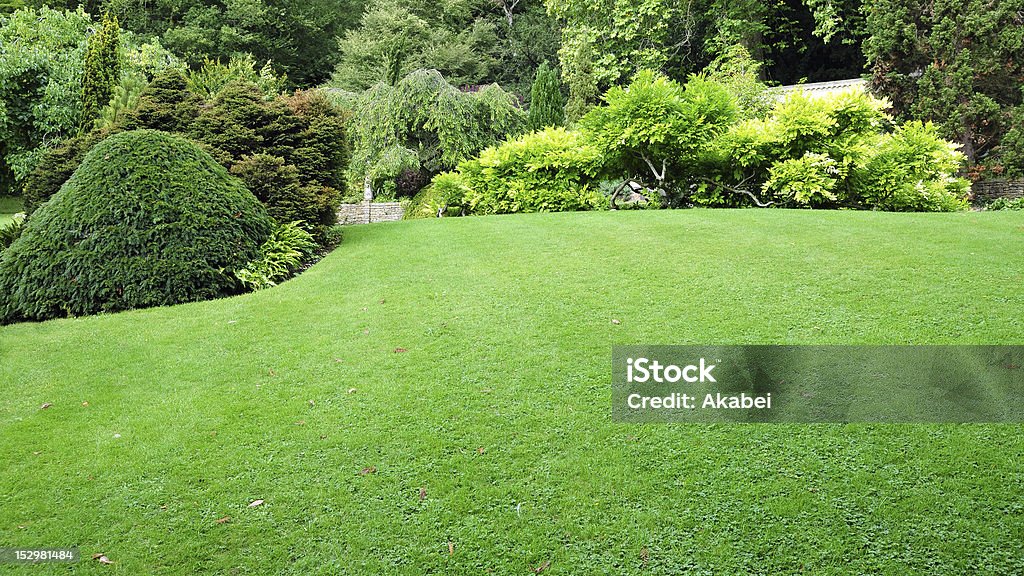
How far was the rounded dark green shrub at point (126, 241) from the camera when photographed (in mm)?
5516

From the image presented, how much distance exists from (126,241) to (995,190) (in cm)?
1579

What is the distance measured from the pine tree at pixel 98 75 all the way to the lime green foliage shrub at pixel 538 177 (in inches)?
257

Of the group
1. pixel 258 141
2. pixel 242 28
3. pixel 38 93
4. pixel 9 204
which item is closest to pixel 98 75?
pixel 258 141

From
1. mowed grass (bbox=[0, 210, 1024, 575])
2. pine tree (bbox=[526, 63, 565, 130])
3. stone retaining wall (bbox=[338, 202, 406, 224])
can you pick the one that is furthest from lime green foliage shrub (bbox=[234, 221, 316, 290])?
pine tree (bbox=[526, 63, 565, 130])

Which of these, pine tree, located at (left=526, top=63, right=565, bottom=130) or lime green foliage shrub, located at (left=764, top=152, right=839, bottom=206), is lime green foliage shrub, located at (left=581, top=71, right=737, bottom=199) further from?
pine tree, located at (left=526, top=63, right=565, bottom=130)

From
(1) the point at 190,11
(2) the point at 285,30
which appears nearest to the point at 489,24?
(2) the point at 285,30

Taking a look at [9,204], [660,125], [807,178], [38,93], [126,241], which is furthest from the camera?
[9,204]

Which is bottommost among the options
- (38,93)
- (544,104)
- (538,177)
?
(538,177)

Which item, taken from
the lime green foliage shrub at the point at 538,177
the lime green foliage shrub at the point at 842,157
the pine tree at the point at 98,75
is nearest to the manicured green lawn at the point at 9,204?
the pine tree at the point at 98,75

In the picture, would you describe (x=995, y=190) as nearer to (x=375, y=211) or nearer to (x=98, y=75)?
(x=375, y=211)

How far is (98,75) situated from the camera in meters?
11.4

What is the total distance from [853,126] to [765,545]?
7.97m

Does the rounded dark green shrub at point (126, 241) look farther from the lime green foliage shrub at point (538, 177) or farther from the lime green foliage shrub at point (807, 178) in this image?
the lime green foliage shrub at point (807, 178)

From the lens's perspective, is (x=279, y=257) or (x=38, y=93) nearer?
(x=279, y=257)
